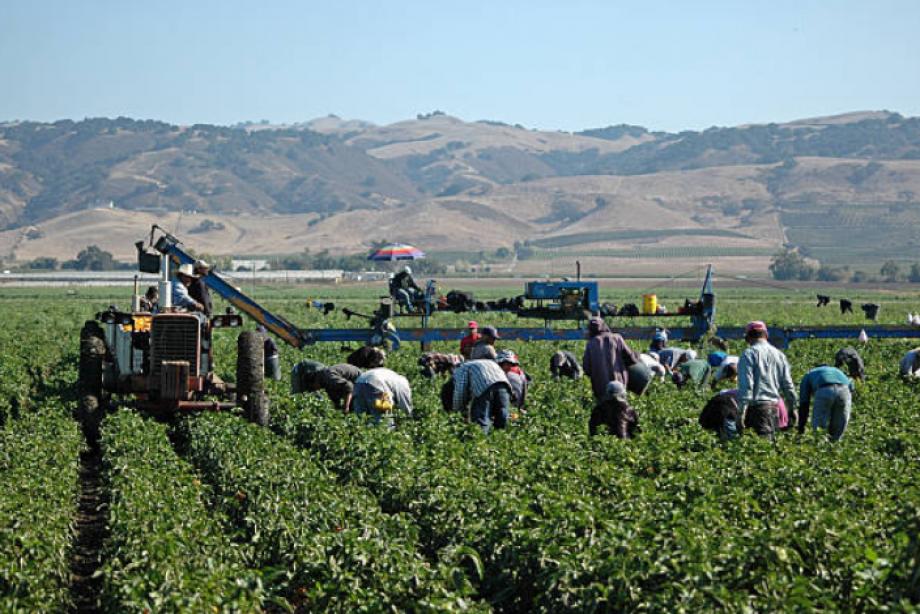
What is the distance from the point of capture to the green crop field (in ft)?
26.9

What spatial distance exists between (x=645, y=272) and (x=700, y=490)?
14300 cm

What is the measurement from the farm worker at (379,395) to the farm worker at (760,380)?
150 inches

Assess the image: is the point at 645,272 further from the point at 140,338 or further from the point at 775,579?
the point at 775,579

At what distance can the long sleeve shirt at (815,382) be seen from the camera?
14383mm

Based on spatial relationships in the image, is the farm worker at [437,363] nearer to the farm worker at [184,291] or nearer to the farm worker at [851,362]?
the farm worker at [184,291]

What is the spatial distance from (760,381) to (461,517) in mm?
4595

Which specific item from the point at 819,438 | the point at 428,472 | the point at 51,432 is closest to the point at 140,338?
the point at 51,432

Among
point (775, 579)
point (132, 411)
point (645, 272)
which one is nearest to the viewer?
point (775, 579)

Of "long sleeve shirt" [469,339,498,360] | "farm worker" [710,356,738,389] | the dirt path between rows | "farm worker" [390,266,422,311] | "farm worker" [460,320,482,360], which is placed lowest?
the dirt path between rows

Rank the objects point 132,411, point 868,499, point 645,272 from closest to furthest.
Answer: point 868,499, point 132,411, point 645,272

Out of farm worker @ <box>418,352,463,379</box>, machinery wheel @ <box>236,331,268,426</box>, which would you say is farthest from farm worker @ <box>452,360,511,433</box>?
farm worker @ <box>418,352,463,379</box>

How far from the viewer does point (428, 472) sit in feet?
38.8

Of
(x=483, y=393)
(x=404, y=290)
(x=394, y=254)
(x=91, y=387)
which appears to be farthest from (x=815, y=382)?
(x=394, y=254)

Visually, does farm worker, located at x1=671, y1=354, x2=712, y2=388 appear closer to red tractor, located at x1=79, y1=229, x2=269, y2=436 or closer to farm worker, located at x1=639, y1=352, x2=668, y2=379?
farm worker, located at x1=639, y1=352, x2=668, y2=379
